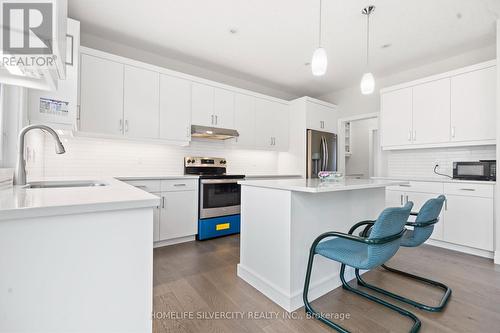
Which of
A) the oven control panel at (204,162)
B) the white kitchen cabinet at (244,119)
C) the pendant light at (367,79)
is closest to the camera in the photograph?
the pendant light at (367,79)

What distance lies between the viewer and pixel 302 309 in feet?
5.57

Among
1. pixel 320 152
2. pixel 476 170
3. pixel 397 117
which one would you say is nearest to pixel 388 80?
pixel 397 117

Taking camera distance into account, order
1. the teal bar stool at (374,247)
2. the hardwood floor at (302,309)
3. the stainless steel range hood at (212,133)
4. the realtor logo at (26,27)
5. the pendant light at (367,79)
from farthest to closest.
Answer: the stainless steel range hood at (212,133)
the pendant light at (367,79)
the hardwood floor at (302,309)
the teal bar stool at (374,247)
the realtor logo at (26,27)

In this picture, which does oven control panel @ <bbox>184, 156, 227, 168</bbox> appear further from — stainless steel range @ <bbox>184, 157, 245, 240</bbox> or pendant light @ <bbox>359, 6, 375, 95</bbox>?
pendant light @ <bbox>359, 6, 375, 95</bbox>

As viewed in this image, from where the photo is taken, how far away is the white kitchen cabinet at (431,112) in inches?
127

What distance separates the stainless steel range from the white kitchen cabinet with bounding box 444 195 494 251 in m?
2.83

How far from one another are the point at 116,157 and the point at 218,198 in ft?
4.95

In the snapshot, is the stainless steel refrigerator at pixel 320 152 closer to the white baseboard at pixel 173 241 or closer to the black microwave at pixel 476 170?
the black microwave at pixel 476 170

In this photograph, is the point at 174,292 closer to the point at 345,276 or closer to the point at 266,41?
the point at 345,276

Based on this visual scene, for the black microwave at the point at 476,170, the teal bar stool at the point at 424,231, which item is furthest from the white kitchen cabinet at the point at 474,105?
the teal bar stool at the point at 424,231

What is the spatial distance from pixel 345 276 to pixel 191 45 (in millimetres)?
3350

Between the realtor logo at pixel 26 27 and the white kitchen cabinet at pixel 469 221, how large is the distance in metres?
4.03

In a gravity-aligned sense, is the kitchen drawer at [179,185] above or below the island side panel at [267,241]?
above

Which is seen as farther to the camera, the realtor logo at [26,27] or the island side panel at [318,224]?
the island side panel at [318,224]
